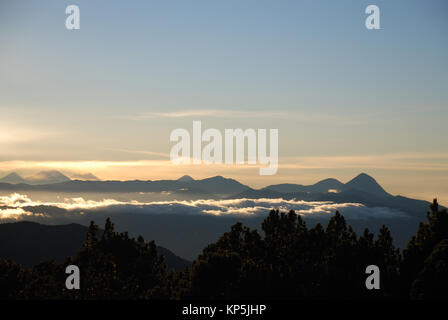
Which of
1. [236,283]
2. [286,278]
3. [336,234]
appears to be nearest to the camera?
[236,283]

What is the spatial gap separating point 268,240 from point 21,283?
39039mm

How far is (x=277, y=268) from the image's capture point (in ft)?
273

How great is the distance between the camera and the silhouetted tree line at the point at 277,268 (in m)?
68.4

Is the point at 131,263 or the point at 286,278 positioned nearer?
the point at 286,278

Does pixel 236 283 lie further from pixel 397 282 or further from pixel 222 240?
pixel 222 240

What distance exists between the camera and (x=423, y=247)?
2904 inches

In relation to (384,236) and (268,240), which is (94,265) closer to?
(268,240)

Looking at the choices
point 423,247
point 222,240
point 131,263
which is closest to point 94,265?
point 131,263

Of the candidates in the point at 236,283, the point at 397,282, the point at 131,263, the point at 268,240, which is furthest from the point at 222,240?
the point at 397,282

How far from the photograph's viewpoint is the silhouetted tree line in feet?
225
